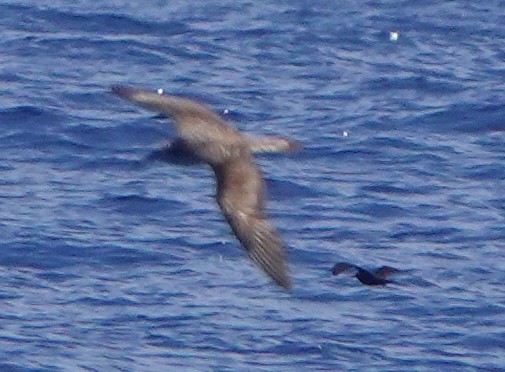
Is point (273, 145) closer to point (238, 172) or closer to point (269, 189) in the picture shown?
point (238, 172)

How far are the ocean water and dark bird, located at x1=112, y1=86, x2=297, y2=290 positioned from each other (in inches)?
10.5

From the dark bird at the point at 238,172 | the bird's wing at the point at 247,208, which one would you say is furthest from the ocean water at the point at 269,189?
the bird's wing at the point at 247,208

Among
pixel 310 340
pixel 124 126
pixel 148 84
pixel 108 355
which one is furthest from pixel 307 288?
pixel 148 84

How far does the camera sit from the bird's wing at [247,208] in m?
8.52

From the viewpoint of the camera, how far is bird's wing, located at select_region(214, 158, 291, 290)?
8.52m

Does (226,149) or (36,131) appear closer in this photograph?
(226,149)

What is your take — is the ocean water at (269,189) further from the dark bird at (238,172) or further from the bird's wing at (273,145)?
the bird's wing at (273,145)

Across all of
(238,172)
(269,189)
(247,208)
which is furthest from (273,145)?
(269,189)

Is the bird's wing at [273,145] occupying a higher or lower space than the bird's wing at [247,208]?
higher

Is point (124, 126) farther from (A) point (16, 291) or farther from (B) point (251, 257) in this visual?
(B) point (251, 257)

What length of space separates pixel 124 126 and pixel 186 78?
206 cm

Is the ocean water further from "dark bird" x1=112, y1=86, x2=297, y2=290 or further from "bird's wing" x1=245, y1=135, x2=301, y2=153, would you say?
"bird's wing" x1=245, y1=135, x2=301, y2=153

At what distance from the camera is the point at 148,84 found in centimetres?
1911

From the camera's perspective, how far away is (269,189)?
52.9 ft
